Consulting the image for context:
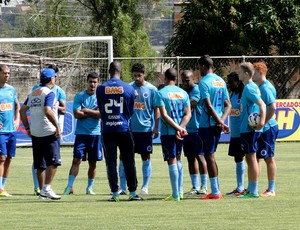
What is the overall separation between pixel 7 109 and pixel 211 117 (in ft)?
12.1

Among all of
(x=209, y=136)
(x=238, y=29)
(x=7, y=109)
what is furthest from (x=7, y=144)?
(x=238, y=29)

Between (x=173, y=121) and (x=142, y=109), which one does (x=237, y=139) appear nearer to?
(x=142, y=109)

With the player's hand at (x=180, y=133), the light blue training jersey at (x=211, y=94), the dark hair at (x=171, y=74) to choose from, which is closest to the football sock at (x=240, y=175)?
the light blue training jersey at (x=211, y=94)

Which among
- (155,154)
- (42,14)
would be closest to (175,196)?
(155,154)

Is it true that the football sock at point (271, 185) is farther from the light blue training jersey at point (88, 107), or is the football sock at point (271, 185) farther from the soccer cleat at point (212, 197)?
the light blue training jersey at point (88, 107)

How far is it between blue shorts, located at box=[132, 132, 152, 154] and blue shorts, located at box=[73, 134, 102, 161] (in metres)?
0.66

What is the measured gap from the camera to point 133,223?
41.0 feet

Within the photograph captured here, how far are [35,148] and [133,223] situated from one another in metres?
3.70

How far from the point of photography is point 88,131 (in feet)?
55.8

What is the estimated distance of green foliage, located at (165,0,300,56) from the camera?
38.6 meters

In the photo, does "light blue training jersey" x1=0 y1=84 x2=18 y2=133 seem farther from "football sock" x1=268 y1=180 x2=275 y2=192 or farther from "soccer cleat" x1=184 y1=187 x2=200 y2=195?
"football sock" x1=268 y1=180 x2=275 y2=192

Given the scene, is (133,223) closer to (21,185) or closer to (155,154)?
(21,185)

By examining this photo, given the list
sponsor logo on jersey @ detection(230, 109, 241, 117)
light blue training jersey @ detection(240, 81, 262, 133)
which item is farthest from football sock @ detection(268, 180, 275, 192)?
sponsor logo on jersey @ detection(230, 109, 241, 117)

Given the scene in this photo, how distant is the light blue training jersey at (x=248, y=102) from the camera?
15.1 metres
